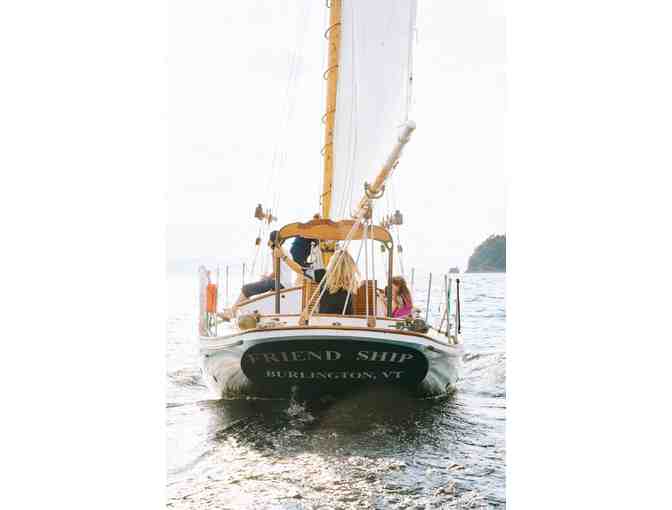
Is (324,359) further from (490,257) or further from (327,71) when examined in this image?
(327,71)

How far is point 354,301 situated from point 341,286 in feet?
0.78

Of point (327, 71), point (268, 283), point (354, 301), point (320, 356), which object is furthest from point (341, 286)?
point (327, 71)

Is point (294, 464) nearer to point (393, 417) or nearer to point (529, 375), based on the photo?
point (393, 417)

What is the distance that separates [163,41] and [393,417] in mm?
1942

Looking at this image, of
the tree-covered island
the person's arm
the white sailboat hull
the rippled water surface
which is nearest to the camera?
the rippled water surface

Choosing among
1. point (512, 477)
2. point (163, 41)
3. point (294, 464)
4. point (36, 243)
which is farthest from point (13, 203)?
point (512, 477)

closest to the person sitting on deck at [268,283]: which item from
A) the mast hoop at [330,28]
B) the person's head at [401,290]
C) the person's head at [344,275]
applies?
the person's head at [344,275]

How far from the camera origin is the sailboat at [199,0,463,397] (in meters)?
3.13

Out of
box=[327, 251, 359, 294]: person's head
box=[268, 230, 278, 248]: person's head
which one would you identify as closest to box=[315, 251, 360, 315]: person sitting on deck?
box=[327, 251, 359, 294]: person's head

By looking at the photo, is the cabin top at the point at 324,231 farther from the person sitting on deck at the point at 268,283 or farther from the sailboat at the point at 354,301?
the person sitting on deck at the point at 268,283

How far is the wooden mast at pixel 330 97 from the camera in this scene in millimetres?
4117

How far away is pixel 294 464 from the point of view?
284 centimetres

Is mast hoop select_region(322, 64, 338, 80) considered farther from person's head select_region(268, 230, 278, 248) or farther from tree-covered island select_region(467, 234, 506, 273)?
tree-covered island select_region(467, 234, 506, 273)

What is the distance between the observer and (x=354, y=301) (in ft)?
11.6
